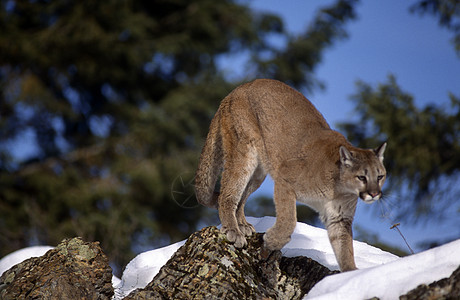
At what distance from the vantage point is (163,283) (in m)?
4.62

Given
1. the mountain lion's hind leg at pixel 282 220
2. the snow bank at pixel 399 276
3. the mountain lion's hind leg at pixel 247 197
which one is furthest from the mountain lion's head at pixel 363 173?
the mountain lion's hind leg at pixel 247 197

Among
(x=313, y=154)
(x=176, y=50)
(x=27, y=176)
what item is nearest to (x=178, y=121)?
(x=176, y=50)

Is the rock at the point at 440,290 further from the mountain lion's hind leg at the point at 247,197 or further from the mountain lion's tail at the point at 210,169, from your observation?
the mountain lion's tail at the point at 210,169

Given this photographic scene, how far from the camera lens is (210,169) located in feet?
19.8

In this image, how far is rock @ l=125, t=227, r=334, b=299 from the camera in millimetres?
4500

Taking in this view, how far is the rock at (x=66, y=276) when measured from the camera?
4.72 m

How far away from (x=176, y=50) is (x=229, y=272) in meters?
15.1

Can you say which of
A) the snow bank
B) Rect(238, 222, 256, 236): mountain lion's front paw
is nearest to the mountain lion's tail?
Rect(238, 222, 256, 236): mountain lion's front paw

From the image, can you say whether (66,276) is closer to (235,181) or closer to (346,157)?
(235,181)

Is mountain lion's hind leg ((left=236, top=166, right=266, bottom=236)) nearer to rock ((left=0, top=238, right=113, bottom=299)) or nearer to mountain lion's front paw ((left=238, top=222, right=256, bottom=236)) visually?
mountain lion's front paw ((left=238, top=222, right=256, bottom=236))

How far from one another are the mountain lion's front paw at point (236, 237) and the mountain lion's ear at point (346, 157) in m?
1.21

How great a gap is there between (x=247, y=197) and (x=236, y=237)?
29.7 inches

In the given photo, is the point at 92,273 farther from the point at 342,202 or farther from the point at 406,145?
the point at 406,145

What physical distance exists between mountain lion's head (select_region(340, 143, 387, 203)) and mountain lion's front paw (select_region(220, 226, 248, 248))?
110 cm
